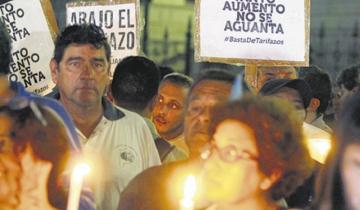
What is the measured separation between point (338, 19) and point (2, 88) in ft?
49.4

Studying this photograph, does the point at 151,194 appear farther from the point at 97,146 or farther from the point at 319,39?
the point at 319,39

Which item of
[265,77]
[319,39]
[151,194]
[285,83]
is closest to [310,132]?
[285,83]

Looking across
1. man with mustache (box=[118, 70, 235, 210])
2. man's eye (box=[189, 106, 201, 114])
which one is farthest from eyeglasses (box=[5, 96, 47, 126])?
man's eye (box=[189, 106, 201, 114])

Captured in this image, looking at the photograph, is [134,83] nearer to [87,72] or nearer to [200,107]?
[87,72]

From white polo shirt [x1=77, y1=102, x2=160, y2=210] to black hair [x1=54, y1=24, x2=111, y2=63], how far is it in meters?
0.32

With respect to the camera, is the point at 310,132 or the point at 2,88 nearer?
the point at 2,88

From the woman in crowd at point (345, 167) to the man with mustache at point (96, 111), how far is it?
164 centimetres

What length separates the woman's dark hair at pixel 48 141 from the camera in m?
2.86

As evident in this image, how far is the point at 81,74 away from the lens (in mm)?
4285

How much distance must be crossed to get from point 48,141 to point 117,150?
4.81 feet

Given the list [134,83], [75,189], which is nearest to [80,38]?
[134,83]

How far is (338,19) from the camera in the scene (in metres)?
18.0

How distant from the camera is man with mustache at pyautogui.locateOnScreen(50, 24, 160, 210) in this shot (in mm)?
4273

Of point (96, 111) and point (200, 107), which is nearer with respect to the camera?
point (200, 107)
